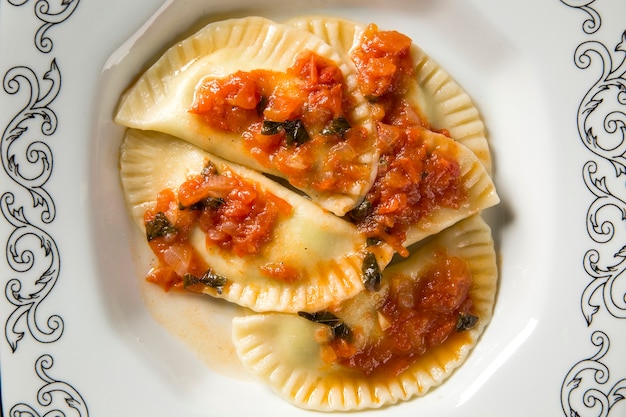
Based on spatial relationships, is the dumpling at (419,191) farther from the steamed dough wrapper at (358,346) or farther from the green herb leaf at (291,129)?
the green herb leaf at (291,129)

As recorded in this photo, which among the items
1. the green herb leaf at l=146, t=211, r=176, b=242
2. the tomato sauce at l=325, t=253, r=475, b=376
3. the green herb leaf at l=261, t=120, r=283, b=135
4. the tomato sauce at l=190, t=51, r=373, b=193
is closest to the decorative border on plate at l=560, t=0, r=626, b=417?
the tomato sauce at l=325, t=253, r=475, b=376

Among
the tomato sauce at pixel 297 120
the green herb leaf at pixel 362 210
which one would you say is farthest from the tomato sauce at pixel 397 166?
the tomato sauce at pixel 297 120

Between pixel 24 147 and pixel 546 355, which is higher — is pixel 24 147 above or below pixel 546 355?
above

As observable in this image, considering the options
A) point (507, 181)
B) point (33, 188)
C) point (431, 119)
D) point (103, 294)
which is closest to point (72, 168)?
point (33, 188)

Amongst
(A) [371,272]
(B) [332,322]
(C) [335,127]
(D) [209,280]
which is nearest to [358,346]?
(B) [332,322]

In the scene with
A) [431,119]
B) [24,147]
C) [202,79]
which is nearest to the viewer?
[24,147]

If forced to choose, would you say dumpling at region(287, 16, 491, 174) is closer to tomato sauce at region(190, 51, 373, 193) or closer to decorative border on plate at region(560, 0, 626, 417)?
tomato sauce at region(190, 51, 373, 193)

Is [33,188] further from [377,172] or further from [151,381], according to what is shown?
[377,172]
